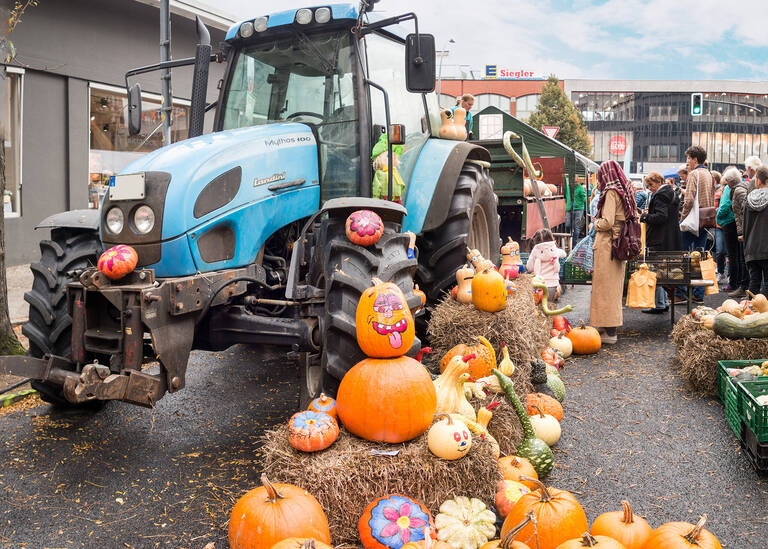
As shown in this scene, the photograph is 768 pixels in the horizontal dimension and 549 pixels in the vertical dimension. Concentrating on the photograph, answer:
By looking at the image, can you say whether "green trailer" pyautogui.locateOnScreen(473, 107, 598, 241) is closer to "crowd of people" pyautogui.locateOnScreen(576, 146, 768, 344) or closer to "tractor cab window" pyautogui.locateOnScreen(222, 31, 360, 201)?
"crowd of people" pyautogui.locateOnScreen(576, 146, 768, 344)

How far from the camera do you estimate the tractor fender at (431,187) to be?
5.58 metres

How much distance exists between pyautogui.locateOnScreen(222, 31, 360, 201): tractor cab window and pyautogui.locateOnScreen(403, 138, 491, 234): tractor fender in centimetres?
95

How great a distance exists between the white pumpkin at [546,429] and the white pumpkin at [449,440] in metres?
1.14

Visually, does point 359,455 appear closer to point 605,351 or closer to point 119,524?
point 119,524

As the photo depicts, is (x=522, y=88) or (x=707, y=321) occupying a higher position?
(x=522, y=88)

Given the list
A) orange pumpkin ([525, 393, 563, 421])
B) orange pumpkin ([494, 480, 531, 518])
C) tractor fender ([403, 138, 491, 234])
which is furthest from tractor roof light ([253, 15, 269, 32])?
orange pumpkin ([494, 480, 531, 518])

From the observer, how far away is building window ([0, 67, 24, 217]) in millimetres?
10805

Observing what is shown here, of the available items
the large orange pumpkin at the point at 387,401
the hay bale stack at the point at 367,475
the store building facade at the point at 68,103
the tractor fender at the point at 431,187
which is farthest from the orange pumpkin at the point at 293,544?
the store building facade at the point at 68,103

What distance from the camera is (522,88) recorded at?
6600 centimetres

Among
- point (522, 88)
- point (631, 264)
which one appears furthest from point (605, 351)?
point (522, 88)

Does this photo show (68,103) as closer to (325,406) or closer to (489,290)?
(489,290)

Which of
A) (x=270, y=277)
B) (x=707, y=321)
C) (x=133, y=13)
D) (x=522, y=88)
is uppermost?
(x=522, y=88)

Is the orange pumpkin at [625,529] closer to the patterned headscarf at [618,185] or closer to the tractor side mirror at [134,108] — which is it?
the tractor side mirror at [134,108]

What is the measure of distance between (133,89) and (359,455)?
3.36 m
